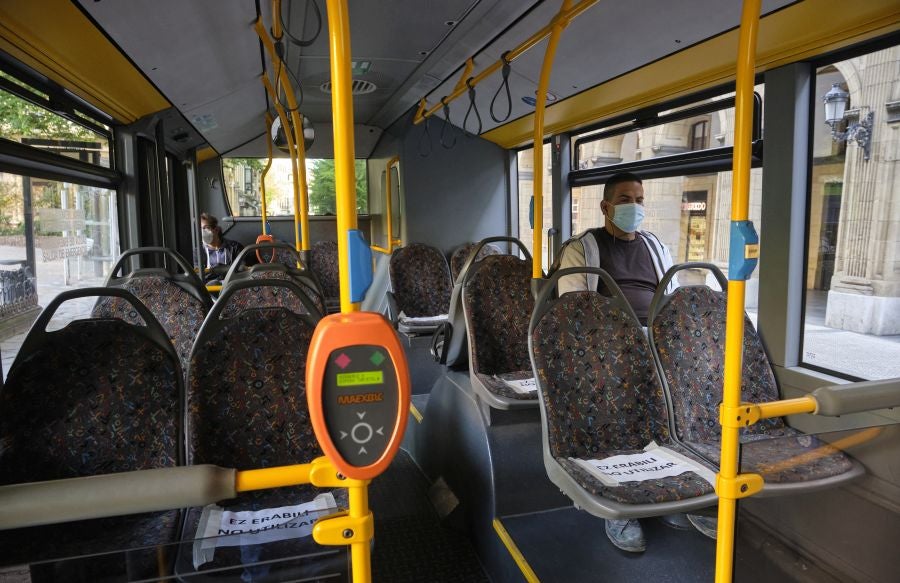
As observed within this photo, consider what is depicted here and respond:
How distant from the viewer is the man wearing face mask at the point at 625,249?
337 cm

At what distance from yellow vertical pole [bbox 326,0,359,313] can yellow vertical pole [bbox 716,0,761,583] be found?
93cm

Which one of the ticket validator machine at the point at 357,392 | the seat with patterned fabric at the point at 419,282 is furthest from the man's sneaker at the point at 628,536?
the seat with patterned fabric at the point at 419,282

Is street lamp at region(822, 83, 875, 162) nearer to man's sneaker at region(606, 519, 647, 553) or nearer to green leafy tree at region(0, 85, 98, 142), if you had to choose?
man's sneaker at region(606, 519, 647, 553)

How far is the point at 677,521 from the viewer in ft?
7.95

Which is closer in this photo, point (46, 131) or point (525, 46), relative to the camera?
point (46, 131)

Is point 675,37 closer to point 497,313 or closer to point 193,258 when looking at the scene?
point 497,313

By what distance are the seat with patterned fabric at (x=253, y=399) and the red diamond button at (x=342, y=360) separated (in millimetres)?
1294

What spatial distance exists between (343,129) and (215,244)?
6647 millimetres

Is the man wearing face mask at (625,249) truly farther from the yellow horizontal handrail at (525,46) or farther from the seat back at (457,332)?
the yellow horizontal handrail at (525,46)

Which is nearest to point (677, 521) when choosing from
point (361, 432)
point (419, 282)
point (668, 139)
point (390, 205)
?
point (361, 432)

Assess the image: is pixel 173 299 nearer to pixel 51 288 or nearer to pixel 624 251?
pixel 51 288

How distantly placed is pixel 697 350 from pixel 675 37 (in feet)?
5.71

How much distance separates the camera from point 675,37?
3289 mm

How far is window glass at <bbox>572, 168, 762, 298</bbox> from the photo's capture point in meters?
3.65
